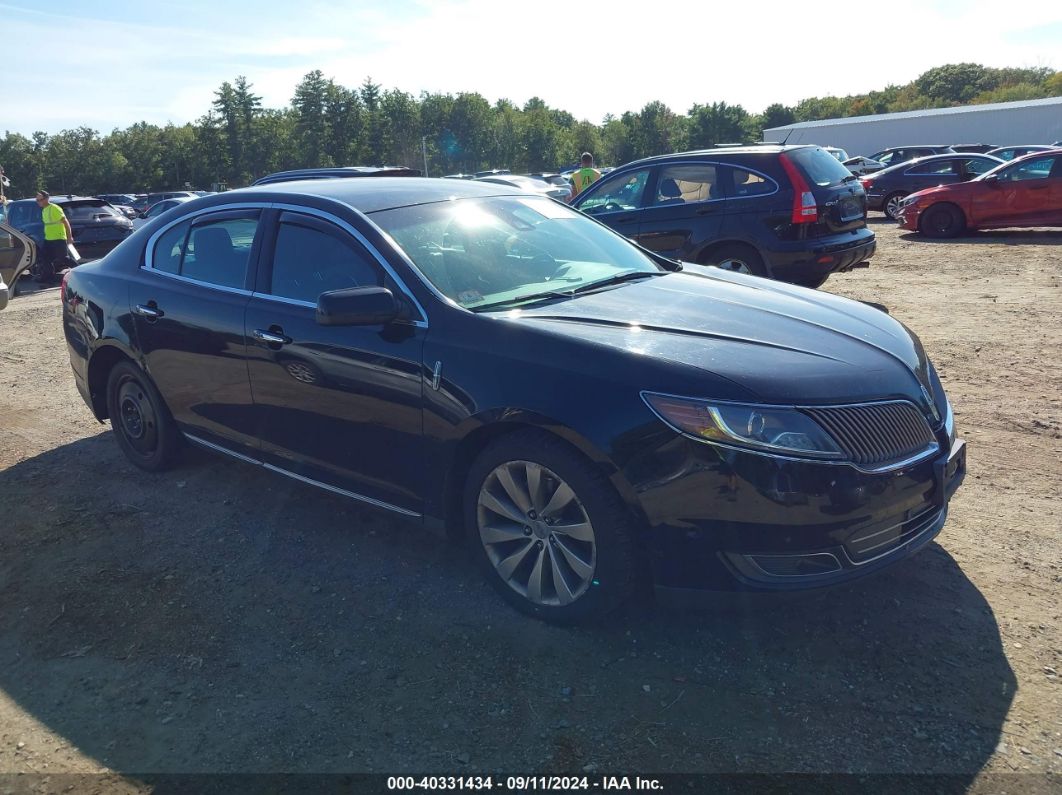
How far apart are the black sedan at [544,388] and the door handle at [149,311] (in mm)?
12

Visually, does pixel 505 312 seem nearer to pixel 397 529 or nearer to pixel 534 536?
pixel 534 536

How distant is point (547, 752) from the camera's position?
2715 mm

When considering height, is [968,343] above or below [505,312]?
below

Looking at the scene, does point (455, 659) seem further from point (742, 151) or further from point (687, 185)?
point (742, 151)

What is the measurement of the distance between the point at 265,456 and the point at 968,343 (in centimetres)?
602

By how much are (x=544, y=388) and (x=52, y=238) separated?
15.9 metres

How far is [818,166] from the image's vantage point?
8938 mm

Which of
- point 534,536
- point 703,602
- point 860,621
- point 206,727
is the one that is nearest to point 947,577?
point 860,621

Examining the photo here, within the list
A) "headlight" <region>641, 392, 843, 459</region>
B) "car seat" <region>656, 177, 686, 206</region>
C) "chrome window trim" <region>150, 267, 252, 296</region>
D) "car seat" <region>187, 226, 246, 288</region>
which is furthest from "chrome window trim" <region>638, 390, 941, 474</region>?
"car seat" <region>656, 177, 686, 206</region>

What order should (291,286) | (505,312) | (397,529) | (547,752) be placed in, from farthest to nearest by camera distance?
(397,529) → (291,286) → (505,312) → (547,752)

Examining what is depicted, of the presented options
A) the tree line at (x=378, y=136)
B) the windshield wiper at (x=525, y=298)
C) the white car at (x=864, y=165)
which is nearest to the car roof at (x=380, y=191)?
the windshield wiper at (x=525, y=298)

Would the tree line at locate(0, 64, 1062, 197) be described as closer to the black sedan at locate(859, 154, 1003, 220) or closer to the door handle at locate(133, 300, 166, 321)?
the black sedan at locate(859, 154, 1003, 220)

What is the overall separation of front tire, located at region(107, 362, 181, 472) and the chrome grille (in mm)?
3818

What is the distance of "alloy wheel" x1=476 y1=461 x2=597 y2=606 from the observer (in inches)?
126
